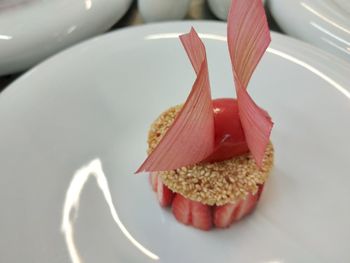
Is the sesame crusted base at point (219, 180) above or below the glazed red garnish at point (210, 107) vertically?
below

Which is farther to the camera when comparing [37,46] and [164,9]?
[164,9]

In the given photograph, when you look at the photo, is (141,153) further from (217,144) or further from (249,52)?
(249,52)

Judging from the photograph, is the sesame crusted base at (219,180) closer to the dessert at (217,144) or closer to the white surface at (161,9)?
the dessert at (217,144)

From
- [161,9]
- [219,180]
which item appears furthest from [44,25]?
[219,180]

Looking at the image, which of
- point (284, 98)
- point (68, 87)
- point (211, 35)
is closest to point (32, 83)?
point (68, 87)

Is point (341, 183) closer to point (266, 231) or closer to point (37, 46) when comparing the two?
point (266, 231)

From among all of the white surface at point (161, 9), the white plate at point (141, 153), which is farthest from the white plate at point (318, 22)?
the white surface at point (161, 9)

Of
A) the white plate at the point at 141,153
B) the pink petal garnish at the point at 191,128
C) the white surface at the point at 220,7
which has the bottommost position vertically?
the white plate at the point at 141,153
